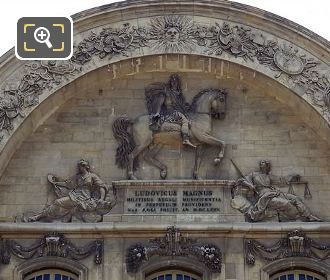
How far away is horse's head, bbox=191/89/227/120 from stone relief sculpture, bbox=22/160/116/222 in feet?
9.39

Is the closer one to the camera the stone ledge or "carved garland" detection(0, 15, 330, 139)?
the stone ledge

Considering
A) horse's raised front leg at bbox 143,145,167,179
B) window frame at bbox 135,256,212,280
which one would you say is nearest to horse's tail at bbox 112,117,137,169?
horse's raised front leg at bbox 143,145,167,179

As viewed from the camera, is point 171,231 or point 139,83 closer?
point 171,231

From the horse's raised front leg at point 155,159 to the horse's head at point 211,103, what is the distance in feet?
4.30

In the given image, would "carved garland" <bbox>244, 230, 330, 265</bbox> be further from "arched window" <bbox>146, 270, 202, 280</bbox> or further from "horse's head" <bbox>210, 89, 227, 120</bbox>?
"horse's head" <bbox>210, 89, 227, 120</bbox>

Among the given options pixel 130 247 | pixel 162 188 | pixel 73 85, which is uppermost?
pixel 73 85

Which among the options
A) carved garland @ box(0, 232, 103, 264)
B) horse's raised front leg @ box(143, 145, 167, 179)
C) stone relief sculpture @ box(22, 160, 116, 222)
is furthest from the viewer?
horse's raised front leg @ box(143, 145, 167, 179)

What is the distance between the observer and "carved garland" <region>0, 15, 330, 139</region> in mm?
23328

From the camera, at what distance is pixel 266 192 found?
23.1 m

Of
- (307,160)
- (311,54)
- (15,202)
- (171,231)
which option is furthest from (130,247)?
(311,54)

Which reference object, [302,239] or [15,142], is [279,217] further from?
[15,142]

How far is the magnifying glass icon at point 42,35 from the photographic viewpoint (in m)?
17.8

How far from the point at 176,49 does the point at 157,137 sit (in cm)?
212

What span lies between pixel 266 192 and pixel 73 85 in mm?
5122
